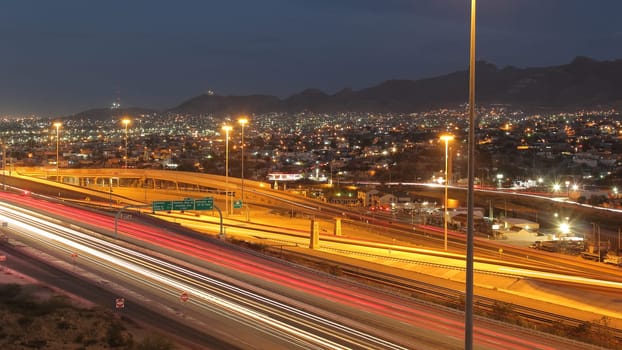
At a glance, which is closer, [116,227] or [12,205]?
[116,227]

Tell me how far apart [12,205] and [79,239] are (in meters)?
11.5

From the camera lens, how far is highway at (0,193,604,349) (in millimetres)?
13102

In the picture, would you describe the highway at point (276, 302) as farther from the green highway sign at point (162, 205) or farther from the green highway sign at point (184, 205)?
the green highway sign at point (162, 205)

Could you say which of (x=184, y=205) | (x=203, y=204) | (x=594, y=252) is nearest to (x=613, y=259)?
(x=594, y=252)

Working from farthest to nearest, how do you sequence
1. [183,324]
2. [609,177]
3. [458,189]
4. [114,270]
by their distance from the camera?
[609,177] → [458,189] → [114,270] → [183,324]

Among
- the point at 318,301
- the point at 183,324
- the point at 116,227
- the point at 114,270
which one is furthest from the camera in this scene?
the point at 116,227

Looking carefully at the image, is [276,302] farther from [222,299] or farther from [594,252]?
[594,252]

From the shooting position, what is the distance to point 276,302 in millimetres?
15875

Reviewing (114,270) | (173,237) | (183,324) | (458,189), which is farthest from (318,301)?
(458,189)

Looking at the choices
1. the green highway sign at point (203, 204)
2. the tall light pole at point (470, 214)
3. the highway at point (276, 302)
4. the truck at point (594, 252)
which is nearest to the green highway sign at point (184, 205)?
the green highway sign at point (203, 204)

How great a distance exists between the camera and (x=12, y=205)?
1351 inches

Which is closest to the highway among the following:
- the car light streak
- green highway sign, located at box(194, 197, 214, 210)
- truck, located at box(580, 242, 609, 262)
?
the car light streak

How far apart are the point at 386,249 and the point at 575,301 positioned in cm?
932

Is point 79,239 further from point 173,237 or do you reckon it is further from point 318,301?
point 318,301
